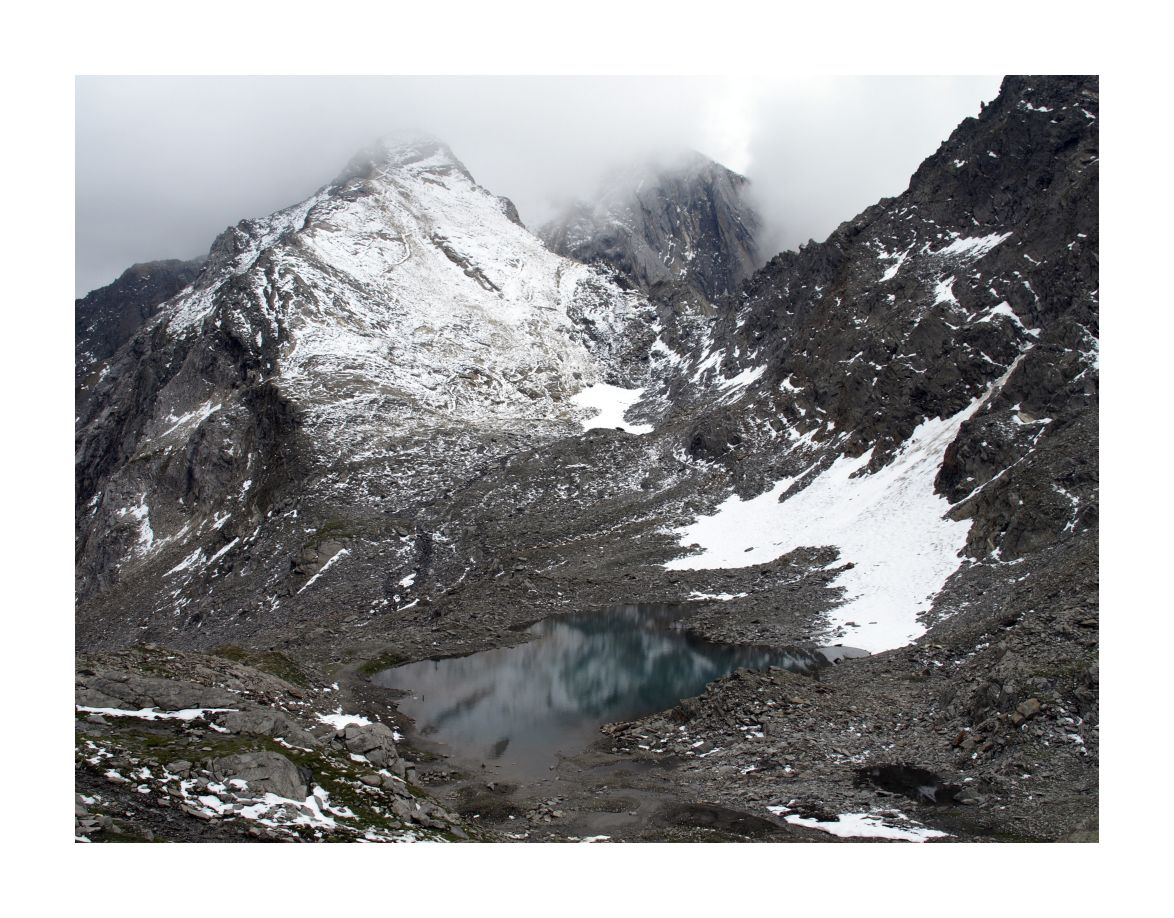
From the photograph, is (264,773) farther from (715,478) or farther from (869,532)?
(715,478)

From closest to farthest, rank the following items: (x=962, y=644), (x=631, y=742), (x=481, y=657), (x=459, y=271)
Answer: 1. (x=631, y=742)
2. (x=962, y=644)
3. (x=481, y=657)
4. (x=459, y=271)

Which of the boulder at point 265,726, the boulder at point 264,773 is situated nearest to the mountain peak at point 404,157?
the boulder at point 265,726

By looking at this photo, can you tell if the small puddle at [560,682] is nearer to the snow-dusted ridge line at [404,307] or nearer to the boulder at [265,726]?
the boulder at [265,726]

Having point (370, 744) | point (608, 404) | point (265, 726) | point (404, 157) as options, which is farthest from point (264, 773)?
point (404, 157)

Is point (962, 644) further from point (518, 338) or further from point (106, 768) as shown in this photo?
point (518, 338)

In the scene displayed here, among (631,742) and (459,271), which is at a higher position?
(459,271)

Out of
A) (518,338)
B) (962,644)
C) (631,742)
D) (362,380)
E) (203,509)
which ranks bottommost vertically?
(631,742)

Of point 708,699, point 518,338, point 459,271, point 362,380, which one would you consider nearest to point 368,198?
point 459,271
